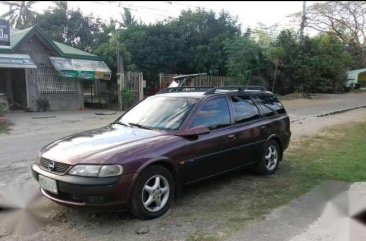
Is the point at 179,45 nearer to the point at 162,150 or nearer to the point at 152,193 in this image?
the point at 162,150

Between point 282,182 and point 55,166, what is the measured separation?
348 centimetres

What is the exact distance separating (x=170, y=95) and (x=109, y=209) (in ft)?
7.58

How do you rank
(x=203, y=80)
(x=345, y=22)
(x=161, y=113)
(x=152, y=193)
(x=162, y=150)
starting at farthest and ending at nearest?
(x=345, y=22), (x=203, y=80), (x=161, y=113), (x=162, y=150), (x=152, y=193)

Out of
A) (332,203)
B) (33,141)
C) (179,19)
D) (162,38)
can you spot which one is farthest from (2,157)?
(179,19)

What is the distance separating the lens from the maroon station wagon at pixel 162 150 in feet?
13.9

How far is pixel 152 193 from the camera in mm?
4578

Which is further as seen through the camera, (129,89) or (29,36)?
(129,89)

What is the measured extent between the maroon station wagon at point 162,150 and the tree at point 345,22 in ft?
119

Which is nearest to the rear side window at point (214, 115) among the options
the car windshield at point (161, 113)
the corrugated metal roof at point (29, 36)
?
the car windshield at point (161, 113)

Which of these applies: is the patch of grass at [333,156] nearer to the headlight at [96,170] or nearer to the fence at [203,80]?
the headlight at [96,170]

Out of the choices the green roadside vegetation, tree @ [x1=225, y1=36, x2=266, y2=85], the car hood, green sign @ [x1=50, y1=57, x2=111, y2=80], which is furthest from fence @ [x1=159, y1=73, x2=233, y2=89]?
the car hood

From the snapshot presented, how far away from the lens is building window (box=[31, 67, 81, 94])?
18.8 meters

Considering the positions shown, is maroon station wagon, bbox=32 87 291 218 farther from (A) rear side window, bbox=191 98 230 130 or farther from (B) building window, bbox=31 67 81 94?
(B) building window, bbox=31 67 81 94

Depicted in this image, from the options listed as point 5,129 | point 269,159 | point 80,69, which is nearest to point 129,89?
point 80,69
